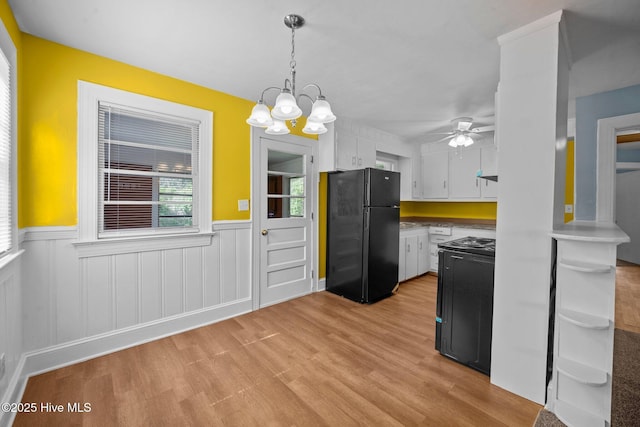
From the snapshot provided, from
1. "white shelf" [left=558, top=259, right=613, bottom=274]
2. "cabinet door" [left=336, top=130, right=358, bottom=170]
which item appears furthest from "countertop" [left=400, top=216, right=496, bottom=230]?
"white shelf" [left=558, top=259, right=613, bottom=274]

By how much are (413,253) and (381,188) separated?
150 centimetres

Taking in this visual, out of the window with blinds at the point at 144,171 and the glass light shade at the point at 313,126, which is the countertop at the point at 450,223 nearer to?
the glass light shade at the point at 313,126

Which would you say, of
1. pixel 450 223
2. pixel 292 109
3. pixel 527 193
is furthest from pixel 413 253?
pixel 292 109

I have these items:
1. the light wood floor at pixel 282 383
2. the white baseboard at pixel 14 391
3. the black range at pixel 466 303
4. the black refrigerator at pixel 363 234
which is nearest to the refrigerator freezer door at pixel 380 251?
the black refrigerator at pixel 363 234

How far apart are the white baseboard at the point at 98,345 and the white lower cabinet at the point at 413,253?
2.58 metres

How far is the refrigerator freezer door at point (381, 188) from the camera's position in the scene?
3373 mm

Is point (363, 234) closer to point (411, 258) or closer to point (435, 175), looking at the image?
point (411, 258)

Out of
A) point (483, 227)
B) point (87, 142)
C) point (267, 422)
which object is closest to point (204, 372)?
point (267, 422)

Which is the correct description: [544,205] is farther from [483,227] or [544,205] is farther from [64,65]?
[64,65]

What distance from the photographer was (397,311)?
124 inches

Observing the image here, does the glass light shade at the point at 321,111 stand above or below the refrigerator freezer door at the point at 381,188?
above

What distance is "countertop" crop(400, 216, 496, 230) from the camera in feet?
14.1

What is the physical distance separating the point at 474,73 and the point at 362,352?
2667mm

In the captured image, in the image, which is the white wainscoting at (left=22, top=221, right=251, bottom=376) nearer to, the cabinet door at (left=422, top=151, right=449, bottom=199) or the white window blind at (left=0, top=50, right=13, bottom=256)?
the white window blind at (left=0, top=50, right=13, bottom=256)
